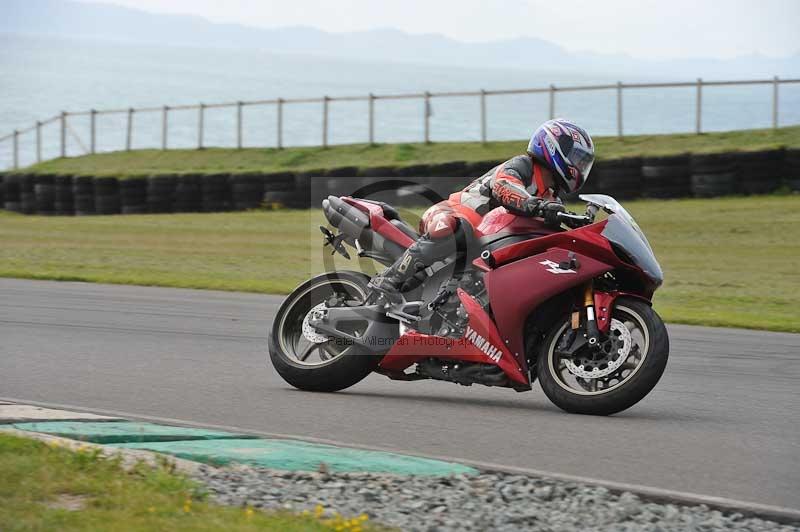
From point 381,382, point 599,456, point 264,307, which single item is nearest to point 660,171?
point 264,307

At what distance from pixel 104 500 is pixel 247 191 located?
21.8m

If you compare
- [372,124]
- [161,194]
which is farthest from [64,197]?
[372,124]

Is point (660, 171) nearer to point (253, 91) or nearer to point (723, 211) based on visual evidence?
point (723, 211)

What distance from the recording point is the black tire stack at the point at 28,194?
29672 mm

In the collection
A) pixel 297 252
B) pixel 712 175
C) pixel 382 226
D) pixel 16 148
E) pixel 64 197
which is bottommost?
pixel 297 252

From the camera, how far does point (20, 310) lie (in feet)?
36.3

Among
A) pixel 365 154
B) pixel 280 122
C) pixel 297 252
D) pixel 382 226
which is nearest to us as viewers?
pixel 382 226

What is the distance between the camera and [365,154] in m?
30.5

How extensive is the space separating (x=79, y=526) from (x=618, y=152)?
2293 cm

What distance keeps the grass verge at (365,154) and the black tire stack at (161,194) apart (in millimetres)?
951

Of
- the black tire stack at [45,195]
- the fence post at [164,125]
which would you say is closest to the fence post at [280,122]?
the fence post at [164,125]

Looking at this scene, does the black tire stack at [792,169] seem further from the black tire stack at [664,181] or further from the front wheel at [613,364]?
the front wheel at [613,364]

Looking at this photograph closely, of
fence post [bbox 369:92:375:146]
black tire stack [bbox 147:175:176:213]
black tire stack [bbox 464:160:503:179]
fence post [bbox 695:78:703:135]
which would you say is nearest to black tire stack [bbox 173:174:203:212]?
black tire stack [bbox 147:175:176:213]

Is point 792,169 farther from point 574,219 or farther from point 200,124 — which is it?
point 200,124
